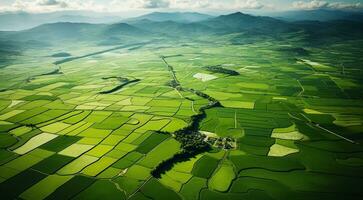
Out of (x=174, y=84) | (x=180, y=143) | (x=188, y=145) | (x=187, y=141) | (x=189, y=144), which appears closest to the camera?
(x=188, y=145)

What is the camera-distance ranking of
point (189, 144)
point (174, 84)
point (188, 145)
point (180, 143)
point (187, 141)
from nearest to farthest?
point (188, 145)
point (189, 144)
point (180, 143)
point (187, 141)
point (174, 84)

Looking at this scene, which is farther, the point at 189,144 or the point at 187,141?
the point at 187,141

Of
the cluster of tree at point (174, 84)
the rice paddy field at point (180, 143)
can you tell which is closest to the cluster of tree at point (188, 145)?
the rice paddy field at point (180, 143)

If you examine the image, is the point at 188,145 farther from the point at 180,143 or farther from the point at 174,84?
the point at 174,84

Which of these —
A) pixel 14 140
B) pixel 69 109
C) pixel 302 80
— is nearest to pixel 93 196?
pixel 14 140

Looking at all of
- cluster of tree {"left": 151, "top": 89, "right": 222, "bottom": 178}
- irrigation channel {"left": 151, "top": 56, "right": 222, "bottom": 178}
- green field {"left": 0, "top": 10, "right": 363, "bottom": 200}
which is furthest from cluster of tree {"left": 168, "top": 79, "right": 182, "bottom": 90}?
cluster of tree {"left": 151, "top": 89, "right": 222, "bottom": 178}

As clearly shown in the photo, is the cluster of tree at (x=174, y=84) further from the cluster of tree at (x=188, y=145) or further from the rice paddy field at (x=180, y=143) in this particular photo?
the cluster of tree at (x=188, y=145)

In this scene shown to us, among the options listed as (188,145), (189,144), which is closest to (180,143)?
(189,144)

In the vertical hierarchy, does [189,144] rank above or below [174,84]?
above

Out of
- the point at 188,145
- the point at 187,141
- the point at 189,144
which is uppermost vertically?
the point at 188,145

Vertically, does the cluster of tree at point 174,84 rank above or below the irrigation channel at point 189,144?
below
